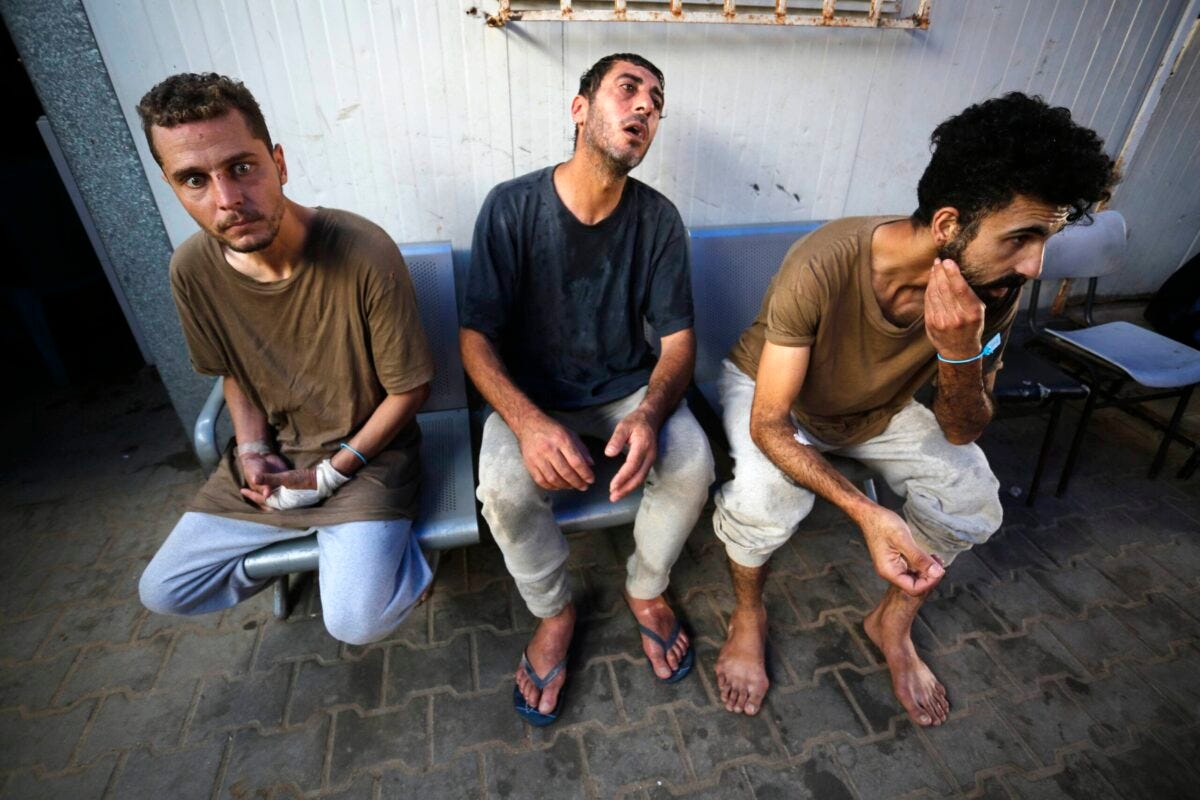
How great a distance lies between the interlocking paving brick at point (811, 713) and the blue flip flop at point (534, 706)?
0.71 meters

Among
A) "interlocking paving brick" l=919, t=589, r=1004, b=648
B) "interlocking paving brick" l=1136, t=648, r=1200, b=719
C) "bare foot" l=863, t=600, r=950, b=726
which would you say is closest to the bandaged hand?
"bare foot" l=863, t=600, r=950, b=726

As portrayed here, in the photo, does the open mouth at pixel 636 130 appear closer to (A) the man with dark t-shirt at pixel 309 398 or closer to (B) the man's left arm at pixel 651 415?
(B) the man's left arm at pixel 651 415

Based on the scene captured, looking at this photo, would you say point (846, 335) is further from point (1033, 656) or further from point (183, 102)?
point (183, 102)

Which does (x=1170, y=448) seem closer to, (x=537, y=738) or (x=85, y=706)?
(x=537, y=738)

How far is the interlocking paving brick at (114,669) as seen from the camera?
2.04 metres

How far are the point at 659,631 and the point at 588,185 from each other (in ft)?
5.28

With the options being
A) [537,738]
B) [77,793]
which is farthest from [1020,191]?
[77,793]

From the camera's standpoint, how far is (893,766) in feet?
6.14

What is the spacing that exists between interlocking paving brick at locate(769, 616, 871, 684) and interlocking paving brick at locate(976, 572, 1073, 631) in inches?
26.0

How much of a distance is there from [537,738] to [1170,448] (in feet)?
12.6

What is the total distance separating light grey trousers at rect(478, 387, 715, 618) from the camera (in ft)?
6.00

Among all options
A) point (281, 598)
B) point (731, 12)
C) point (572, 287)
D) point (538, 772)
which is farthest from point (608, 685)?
point (731, 12)

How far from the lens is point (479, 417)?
2.48 metres

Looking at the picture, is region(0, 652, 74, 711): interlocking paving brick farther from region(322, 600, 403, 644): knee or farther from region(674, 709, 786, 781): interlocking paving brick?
region(674, 709, 786, 781): interlocking paving brick
